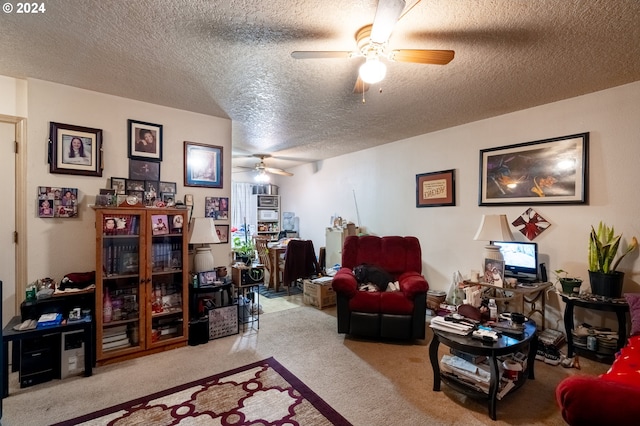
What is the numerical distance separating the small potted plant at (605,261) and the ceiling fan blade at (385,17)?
2.67m

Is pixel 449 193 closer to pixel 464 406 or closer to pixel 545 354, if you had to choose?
pixel 545 354

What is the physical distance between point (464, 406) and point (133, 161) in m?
3.60

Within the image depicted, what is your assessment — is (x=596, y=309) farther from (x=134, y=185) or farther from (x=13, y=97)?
(x=13, y=97)

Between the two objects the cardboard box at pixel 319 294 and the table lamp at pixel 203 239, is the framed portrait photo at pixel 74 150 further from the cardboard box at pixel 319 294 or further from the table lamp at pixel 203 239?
the cardboard box at pixel 319 294

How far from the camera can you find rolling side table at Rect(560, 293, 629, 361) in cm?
234

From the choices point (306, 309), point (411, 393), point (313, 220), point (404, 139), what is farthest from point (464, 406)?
point (313, 220)

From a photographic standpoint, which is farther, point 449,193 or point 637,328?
point 449,193

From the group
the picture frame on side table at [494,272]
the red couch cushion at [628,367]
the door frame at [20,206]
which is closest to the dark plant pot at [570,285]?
the picture frame on side table at [494,272]

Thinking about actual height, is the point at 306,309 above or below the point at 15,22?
below

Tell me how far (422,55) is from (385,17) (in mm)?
414

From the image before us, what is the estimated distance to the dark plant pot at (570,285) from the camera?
262 centimetres

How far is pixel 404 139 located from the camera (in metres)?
4.48

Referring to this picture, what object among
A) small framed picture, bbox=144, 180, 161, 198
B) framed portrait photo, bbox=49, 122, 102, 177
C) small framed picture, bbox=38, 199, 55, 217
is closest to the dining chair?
small framed picture, bbox=144, 180, 161, 198

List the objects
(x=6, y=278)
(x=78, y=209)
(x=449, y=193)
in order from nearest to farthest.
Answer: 1. (x=6, y=278)
2. (x=78, y=209)
3. (x=449, y=193)
